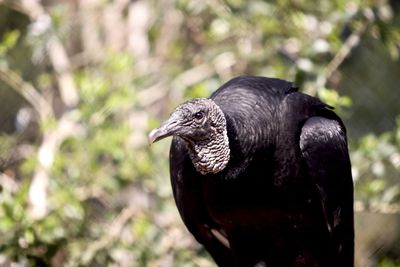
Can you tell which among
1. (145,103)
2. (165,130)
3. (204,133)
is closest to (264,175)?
(204,133)

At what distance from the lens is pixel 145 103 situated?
614 cm

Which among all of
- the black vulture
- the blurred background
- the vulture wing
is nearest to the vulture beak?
the black vulture

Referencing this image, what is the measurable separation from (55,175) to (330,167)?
1.74m

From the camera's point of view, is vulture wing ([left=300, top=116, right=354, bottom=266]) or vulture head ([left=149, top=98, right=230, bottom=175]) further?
vulture wing ([left=300, top=116, right=354, bottom=266])

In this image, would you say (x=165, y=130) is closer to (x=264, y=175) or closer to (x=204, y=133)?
(x=204, y=133)

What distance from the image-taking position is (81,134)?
5043mm

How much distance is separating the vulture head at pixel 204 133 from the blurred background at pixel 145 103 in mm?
945

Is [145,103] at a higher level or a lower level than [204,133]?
higher

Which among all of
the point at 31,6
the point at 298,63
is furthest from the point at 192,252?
the point at 31,6

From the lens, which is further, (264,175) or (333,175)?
(333,175)

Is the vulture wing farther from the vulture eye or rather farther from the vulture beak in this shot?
the vulture beak

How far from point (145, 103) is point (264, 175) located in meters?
2.76

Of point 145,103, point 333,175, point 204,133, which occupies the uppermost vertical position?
point 145,103

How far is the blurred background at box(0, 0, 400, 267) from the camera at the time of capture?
4.43m
